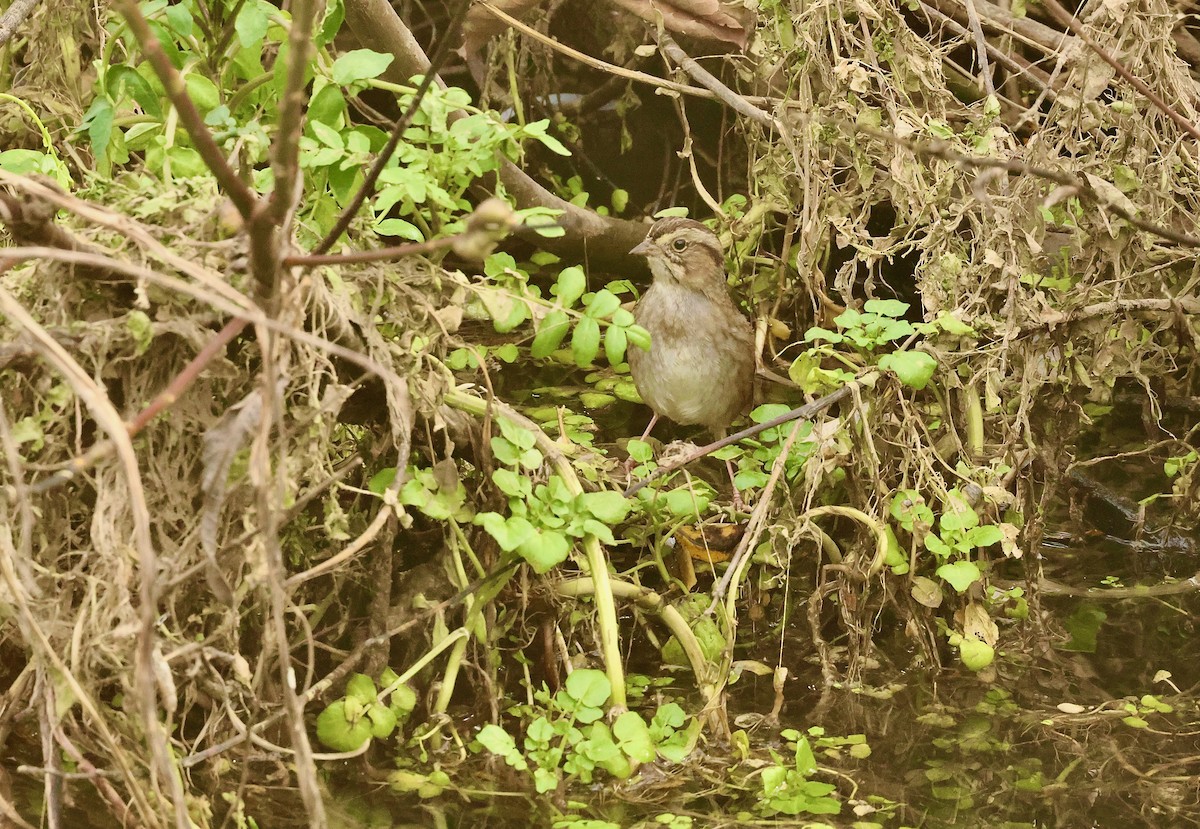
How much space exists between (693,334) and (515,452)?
68.7 inches

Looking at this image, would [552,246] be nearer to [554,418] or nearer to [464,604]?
[554,418]

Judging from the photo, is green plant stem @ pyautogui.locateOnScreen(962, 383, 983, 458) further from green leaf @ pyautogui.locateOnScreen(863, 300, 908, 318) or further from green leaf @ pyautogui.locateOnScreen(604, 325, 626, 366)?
green leaf @ pyautogui.locateOnScreen(604, 325, 626, 366)

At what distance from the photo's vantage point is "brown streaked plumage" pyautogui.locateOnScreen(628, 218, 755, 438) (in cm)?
448

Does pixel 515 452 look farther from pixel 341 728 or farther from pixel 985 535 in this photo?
pixel 985 535

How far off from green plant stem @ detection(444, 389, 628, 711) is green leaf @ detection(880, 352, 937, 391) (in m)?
0.87

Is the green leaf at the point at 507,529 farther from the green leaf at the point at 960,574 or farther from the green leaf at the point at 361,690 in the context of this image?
the green leaf at the point at 960,574

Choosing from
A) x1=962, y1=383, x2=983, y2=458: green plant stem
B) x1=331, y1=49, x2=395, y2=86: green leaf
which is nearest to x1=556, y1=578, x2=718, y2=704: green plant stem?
x1=962, y1=383, x2=983, y2=458: green plant stem

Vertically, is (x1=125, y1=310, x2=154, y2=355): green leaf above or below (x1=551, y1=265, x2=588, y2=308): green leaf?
above

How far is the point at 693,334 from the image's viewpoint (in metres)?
4.51

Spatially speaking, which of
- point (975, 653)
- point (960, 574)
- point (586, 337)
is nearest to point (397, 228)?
point (586, 337)

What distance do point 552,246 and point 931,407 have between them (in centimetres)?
217

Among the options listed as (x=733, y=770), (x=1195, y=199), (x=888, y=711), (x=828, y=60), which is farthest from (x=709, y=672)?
(x=1195, y=199)

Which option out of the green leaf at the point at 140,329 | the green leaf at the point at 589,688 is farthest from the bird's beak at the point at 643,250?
the green leaf at the point at 140,329

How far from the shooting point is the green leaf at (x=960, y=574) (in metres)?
3.26
